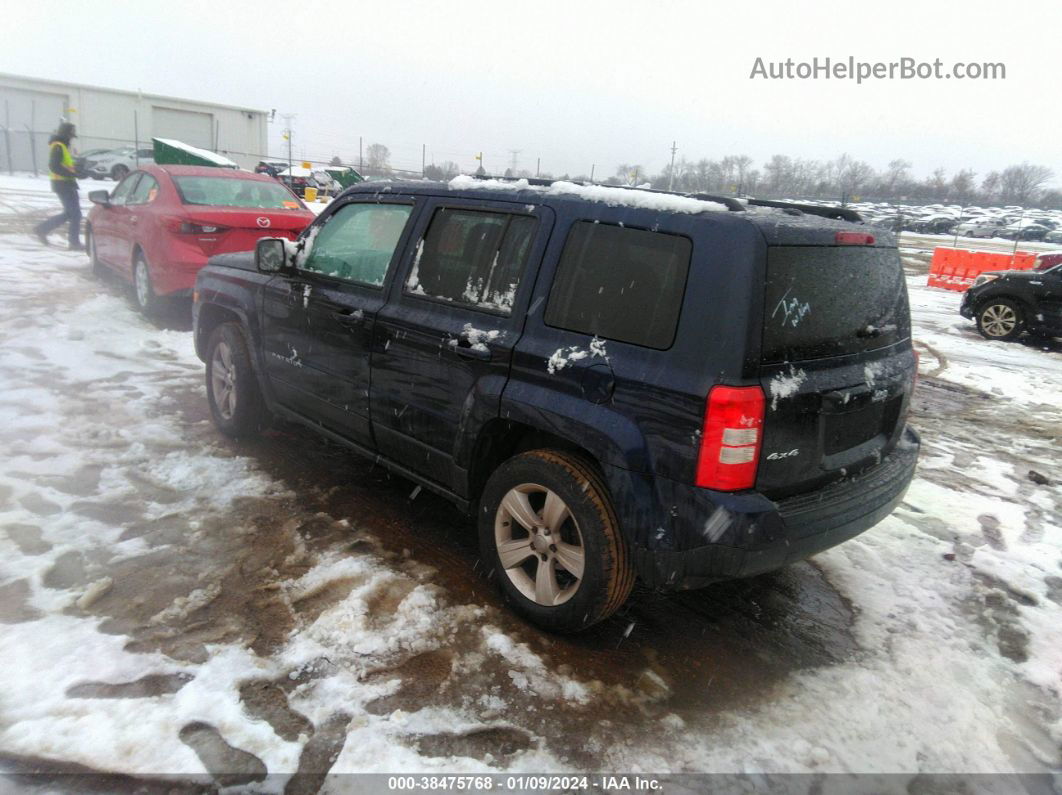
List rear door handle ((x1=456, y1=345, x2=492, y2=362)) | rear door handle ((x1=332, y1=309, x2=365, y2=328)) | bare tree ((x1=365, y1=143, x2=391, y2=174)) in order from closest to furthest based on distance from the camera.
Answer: rear door handle ((x1=456, y1=345, x2=492, y2=362))
rear door handle ((x1=332, y1=309, x2=365, y2=328))
bare tree ((x1=365, y1=143, x2=391, y2=174))

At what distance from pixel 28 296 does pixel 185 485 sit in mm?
5641

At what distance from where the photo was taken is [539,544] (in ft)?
9.98

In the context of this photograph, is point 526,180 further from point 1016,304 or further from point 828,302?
point 1016,304

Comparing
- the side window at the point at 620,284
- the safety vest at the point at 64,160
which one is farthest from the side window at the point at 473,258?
the safety vest at the point at 64,160

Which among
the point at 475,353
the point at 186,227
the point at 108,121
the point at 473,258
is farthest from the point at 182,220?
the point at 108,121

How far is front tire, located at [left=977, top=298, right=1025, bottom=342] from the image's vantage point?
10844 mm

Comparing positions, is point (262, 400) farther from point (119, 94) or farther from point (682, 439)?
point (119, 94)

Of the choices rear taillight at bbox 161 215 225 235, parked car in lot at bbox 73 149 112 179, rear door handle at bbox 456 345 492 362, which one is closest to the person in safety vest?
rear taillight at bbox 161 215 225 235

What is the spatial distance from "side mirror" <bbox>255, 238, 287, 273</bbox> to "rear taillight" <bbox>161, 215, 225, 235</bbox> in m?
3.47

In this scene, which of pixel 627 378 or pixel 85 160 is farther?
pixel 85 160

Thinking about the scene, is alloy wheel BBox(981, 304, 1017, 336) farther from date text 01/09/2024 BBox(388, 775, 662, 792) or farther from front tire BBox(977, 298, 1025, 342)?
date text 01/09/2024 BBox(388, 775, 662, 792)

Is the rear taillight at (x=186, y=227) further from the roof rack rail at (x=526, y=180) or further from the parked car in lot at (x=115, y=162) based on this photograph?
the parked car in lot at (x=115, y=162)

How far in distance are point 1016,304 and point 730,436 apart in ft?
35.4

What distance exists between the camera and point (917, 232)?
1852 inches
